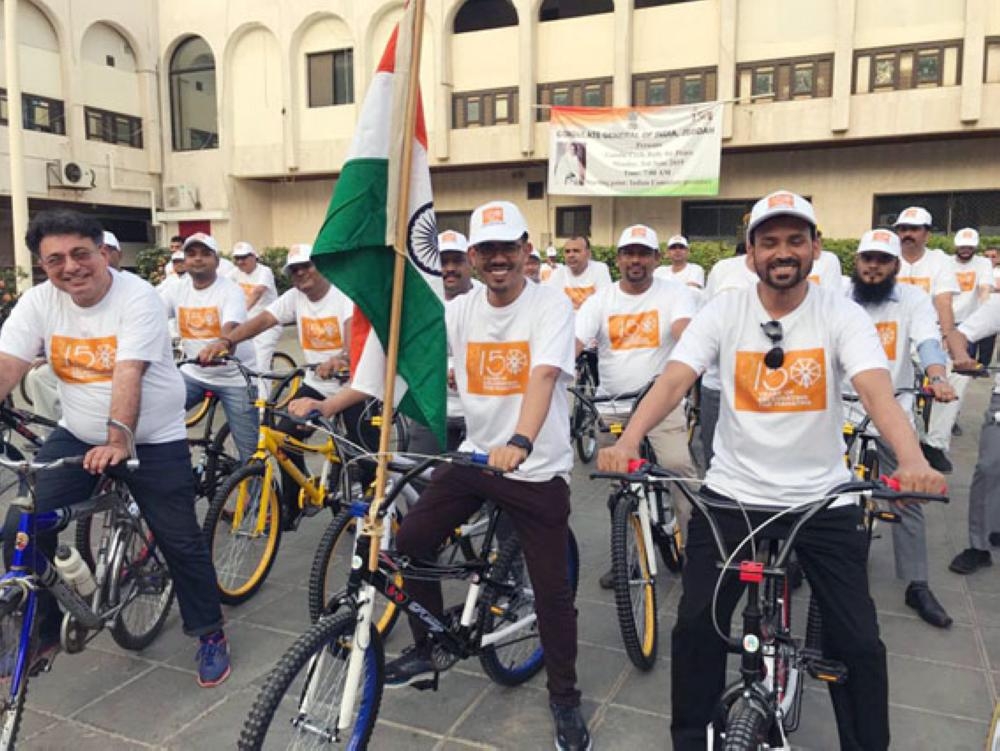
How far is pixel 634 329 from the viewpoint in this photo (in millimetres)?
4859

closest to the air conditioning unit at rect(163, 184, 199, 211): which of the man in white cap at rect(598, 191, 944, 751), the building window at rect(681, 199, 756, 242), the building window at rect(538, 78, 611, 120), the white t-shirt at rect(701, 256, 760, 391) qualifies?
the building window at rect(538, 78, 611, 120)

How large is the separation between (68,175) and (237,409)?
19.8m

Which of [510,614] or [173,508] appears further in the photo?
[173,508]

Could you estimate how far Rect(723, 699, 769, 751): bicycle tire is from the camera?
2.21 metres

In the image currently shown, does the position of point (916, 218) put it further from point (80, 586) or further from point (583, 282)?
point (80, 586)

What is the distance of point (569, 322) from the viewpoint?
3145 millimetres

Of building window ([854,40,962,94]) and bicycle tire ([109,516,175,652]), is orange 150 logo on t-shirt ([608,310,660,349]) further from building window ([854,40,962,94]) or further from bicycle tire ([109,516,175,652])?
building window ([854,40,962,94])

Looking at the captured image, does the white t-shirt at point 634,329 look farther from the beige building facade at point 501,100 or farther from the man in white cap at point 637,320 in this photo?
the beige building facade at point 501,100

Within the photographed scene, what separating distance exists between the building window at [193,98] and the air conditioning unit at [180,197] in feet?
4.48

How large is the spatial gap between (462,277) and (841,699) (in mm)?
3099

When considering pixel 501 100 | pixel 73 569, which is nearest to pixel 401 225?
pixel 73 569

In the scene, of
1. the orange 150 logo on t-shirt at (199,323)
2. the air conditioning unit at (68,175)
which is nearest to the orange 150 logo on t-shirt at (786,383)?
the orange 150 logo on t-shirt at (199,323)

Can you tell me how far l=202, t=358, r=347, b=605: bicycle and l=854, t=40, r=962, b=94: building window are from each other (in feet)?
57.6

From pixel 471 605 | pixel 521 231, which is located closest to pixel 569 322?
pixel 521 231
